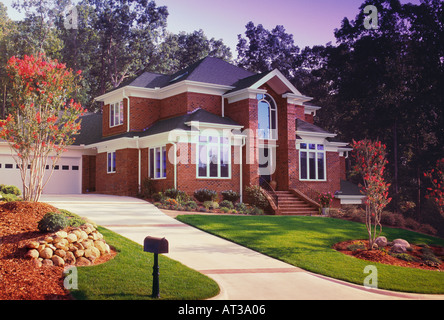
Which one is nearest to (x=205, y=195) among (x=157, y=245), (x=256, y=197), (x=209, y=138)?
(x=256, y=197)

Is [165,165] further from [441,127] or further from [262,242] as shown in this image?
[441,127]

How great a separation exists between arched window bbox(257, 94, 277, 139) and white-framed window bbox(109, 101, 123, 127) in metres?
8.96

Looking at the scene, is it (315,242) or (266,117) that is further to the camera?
(266,117)

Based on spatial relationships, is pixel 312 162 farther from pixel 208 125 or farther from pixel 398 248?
pixel 398 248

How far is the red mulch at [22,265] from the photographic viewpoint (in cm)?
770

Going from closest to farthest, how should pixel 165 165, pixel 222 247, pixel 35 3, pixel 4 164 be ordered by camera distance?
1. pixel 222 247
2. pixel 165 165
3. pixel 4 164
4. pixel 35 3

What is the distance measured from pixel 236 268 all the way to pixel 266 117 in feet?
56.9

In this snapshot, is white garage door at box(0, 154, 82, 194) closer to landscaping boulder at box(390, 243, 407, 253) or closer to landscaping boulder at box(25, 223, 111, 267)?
landscaping boulder at box(25, 223, 111, 267)

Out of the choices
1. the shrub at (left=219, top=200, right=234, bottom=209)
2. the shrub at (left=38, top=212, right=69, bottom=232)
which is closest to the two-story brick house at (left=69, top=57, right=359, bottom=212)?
the shrub at (left=219, top=200, right=234, bottom=209)

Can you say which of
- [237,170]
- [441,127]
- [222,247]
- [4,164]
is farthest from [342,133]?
[222,247]

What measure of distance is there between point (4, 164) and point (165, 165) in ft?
35.7

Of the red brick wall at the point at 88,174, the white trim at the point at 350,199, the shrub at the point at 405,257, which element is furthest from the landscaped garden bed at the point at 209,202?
the shrub at the point at 405,257

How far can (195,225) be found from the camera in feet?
52.0

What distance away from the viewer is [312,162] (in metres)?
28.8
